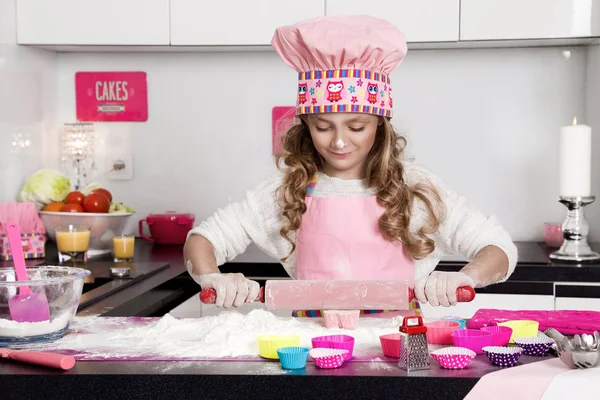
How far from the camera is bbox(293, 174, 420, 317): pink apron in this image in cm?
182

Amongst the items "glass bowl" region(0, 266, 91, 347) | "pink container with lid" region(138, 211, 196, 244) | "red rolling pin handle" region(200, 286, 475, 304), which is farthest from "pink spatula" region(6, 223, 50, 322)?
"pink container with lid" region(138, 211, 196, 244)

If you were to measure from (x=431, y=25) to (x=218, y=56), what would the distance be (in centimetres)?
83

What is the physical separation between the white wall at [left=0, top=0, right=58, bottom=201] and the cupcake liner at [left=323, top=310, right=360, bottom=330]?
65.4 inches

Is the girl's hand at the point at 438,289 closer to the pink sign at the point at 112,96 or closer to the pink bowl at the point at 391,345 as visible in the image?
the pink bowl at the point at 391,345

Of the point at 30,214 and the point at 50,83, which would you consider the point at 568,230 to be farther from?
the point at 50,83

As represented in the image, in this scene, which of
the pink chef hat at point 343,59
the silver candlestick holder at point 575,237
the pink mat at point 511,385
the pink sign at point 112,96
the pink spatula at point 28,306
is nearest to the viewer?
the pink mat at point 511,385

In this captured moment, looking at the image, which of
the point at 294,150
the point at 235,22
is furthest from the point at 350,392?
the point at 235,22

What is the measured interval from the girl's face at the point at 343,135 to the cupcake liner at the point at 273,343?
629 millimetres

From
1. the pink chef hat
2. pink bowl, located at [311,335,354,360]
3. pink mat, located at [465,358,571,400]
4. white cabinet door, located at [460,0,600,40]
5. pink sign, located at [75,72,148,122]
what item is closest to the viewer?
pink mat, located at [465,358,571,400]

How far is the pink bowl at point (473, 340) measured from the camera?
3.66 ft

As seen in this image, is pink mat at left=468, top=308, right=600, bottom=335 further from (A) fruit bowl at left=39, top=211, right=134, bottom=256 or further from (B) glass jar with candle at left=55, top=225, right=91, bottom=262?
(A) fruit bowl at left=39, top=211, right=134, bottom=256

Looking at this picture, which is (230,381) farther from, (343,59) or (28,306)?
(343,59)

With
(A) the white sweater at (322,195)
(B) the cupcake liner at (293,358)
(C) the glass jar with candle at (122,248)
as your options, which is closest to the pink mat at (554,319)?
(B) the cupcake liner at (293,358)

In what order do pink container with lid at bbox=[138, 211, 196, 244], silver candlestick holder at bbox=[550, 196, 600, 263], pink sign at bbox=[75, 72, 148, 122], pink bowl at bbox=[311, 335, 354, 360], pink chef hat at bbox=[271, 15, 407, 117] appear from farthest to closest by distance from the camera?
1. pink sign at bbox=[75, 72, 148, 122]
2. pink container with lid at bbox=[138, 211, 196, 244]
3. silver candlestick holder at bbox=[550, 196, 600, 263]
4. pink chef hat at bbox=[271, 15, 407, 117]
5. pink bowl at bbox=[311, 335, 354, 360]
